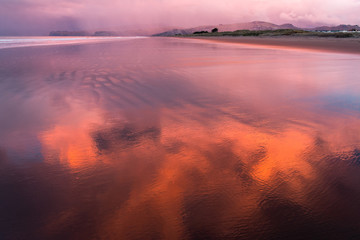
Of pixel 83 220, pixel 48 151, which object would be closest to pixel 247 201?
pixel 83 220

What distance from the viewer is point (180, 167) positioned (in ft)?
6.94

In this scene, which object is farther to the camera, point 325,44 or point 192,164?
point 325,44

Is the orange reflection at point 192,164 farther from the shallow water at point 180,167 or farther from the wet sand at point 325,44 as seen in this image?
the wet sand at point 325,44

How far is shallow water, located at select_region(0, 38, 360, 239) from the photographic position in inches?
58.5

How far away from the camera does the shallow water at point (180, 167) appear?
149 cm

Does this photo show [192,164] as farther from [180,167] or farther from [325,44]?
[325,44]

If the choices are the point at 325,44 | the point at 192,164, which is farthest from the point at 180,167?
the point at 325,44

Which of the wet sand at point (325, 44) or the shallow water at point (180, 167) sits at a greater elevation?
the wet sand at point (325, 44)

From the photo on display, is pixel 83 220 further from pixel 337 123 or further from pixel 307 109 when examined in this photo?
pixel 307 109

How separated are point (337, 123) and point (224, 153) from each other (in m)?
1.83

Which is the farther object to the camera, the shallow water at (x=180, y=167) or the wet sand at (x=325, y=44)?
the wet sand at (x=325, y=44)

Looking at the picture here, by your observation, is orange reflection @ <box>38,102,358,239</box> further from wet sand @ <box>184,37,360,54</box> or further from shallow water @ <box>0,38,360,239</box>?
wet sand @ <box>184,37,360,54</box>

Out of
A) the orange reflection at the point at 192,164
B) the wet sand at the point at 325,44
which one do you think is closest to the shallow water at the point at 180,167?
the orange reflection at the point at 192,164

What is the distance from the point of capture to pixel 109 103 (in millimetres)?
4117
